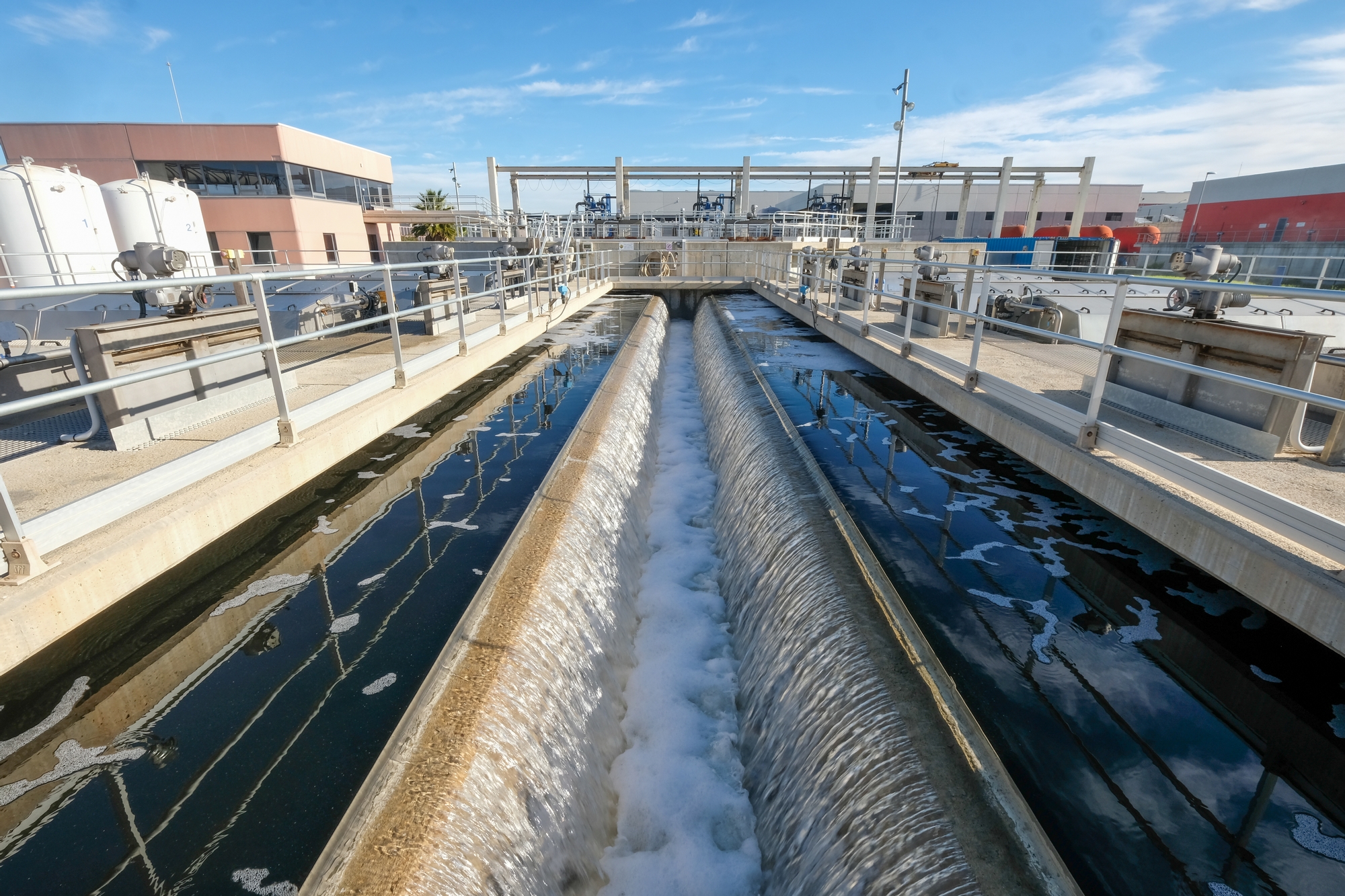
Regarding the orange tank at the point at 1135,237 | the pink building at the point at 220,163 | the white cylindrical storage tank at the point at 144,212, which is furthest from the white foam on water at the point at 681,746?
the orange tank at the point at 1135,237

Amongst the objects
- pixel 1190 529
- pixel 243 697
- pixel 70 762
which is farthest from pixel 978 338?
pixel 70 762

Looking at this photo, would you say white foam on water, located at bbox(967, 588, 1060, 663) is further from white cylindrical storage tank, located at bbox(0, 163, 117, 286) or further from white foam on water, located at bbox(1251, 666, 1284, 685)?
white cylindrical storage tank, located at bbox(0, 163, 117, 286)

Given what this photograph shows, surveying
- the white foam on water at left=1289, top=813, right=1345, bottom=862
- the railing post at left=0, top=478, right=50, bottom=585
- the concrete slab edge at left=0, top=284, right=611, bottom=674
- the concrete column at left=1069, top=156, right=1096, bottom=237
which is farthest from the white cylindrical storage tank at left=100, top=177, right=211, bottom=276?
the concrete column at left=1069, top=156, right=1096, bottom=237

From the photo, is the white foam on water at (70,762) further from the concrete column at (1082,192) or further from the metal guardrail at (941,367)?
the concrete column at (1082,192)

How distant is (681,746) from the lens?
10.7 ft

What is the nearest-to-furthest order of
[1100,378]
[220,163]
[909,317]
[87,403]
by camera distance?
[87,403], [1100,378], [909,317], [220,163]

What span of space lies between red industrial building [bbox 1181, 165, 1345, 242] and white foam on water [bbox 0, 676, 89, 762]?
45.2 meters

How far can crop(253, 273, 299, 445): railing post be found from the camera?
4.14m

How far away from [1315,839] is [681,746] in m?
2.50

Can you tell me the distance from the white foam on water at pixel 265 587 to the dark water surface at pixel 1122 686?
145 inches

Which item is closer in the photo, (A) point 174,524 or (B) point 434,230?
(A) point 174,524

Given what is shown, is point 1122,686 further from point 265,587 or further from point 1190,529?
point 265,587

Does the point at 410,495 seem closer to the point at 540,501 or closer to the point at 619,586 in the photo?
the point at 540,501

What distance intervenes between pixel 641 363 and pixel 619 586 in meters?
5.56
